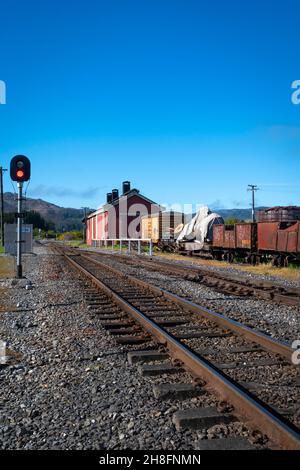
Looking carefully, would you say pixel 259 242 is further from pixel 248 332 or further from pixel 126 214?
pixel 126 214

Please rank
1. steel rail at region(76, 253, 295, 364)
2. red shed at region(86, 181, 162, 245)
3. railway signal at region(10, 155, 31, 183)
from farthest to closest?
1. red shed at region(86, 181, 162, 245)
2. railway signal at region(10, 155, 31, 183)
3. steel rail at region(76, 253, 295, 364)

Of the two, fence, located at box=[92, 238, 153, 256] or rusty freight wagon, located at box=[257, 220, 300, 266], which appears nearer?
rusty freight wagon, located at box=[257, 220, 300, 266]

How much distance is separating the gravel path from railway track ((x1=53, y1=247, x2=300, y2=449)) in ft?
0.48

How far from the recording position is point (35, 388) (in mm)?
4461

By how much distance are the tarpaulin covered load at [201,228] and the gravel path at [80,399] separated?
20792mm

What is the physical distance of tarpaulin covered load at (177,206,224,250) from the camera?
27688 mm

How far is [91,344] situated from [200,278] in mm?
8807

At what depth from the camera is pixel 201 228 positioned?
28.2 metres

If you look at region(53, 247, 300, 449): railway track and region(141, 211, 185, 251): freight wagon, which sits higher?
region(141, 211, 185, 251): freight wagon

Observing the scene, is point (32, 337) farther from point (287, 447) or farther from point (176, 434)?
point (287, 447)

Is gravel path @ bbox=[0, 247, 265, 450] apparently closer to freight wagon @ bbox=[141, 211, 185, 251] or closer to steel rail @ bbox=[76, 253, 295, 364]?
steel rail @ bbox=[76, 253, 295, 364]

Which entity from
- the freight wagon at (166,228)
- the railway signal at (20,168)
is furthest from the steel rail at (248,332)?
the freight wagon at (166,228)

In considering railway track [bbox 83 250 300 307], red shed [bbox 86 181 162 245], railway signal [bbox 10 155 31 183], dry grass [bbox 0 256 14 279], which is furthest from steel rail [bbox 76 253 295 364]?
red shed [bbox 86 181 162 245]

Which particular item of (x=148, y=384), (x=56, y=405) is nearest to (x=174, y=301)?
(x=148, y=384)
